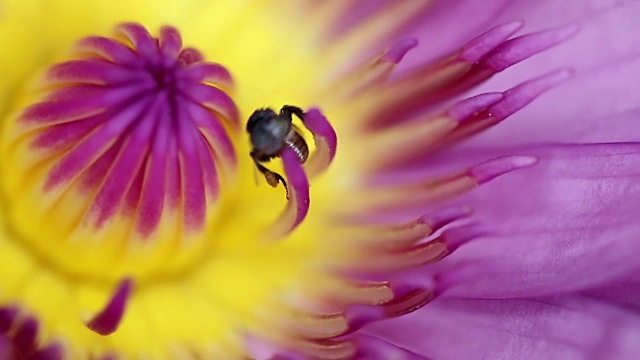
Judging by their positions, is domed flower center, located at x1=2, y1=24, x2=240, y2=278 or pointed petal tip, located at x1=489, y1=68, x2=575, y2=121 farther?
pointed petal tip, located at x1=489, y1=68, x2=575, y2=121

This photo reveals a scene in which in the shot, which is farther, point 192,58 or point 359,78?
point 359,78

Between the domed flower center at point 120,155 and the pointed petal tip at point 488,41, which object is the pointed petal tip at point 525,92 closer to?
the pointed petal tip at point 488,41

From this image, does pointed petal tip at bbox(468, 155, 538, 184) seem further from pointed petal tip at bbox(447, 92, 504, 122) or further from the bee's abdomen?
the bee's abdomen

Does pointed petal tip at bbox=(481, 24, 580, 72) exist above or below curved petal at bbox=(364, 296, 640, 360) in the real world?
above

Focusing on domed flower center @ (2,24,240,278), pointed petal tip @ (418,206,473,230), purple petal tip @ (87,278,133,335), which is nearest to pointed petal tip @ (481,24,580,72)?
pointed petal tip @ (418,206,473,230)

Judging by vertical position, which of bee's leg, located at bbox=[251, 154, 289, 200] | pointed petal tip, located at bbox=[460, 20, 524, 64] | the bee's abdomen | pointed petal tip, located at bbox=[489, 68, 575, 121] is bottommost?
bee's leg, located at bbox=[251, 154, 289, 200]

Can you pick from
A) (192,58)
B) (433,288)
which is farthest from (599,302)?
(192,58)

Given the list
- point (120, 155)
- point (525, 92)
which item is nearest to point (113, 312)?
point (120, 155)

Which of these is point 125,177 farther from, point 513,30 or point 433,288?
point 513,30
